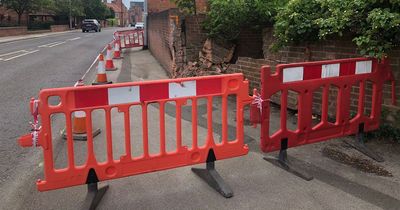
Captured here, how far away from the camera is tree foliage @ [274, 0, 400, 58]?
4.82m

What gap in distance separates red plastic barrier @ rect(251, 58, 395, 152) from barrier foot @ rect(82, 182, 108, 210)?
1662 millimetres

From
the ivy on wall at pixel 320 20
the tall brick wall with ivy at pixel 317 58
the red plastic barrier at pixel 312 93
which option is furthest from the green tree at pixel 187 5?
the red plastic barrier at pixel 312 93

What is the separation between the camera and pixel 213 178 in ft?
13.2

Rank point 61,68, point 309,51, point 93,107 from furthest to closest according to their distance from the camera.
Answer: point 61,68 → point 309,51 → point 93,107

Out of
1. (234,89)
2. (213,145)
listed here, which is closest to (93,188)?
(213,145)

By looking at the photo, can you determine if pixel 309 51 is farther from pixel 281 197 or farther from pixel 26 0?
pixel 26 0

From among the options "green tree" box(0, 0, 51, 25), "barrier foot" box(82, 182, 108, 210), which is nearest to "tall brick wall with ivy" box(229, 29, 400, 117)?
"barrier foot" box(82, 182, 108, 210)

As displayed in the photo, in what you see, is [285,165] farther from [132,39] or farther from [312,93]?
[132,39]

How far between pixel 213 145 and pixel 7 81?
8653mm

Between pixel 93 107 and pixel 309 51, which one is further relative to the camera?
pixel 309 51

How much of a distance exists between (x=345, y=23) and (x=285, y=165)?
6.96 feet

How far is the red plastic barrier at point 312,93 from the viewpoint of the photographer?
418 cm

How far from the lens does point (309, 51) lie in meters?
6.41

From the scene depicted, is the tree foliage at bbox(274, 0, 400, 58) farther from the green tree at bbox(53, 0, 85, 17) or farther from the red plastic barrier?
the green tree at bbox(53, 0, 85, 17)
